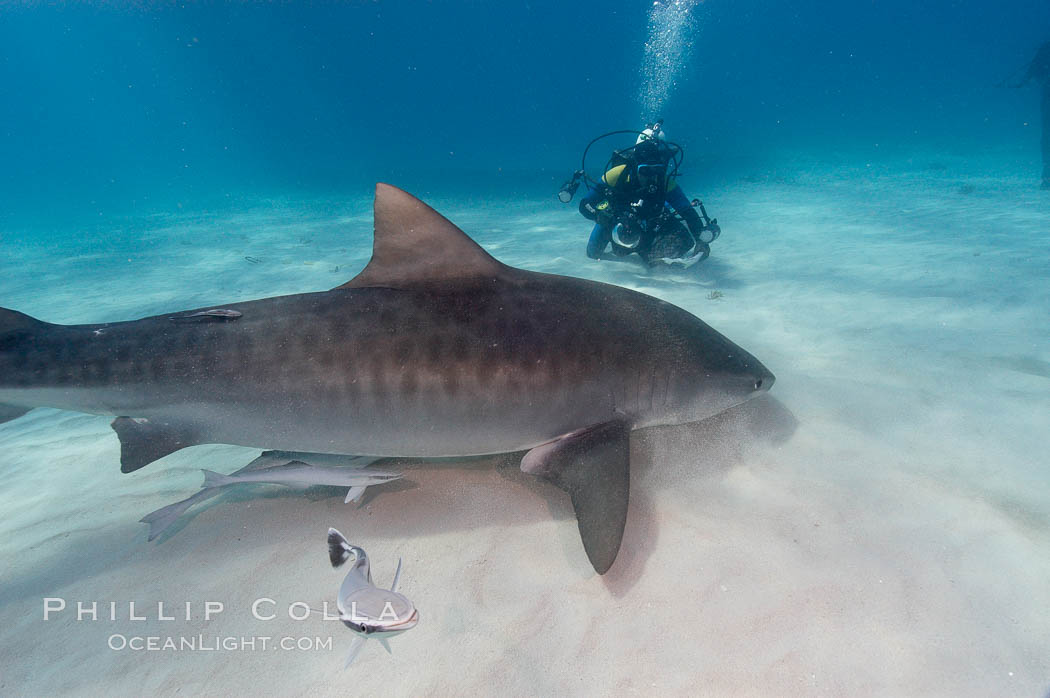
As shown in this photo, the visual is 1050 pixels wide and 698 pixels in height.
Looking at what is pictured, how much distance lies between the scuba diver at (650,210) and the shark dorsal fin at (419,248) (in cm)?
604

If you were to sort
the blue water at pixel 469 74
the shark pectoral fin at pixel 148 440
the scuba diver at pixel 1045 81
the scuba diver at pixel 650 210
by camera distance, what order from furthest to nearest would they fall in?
the blue water at pixel 469 74 → the scuba diver at pixel 1045 81 → the scuba diver at pixel 650 210 → the shark pectoral fin at pixel 148 440

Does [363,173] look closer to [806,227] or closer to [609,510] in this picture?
[806,227]

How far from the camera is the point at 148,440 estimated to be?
283 cm

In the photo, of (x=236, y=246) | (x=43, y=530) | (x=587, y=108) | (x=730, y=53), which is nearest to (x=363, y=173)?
(x=236, y=246)

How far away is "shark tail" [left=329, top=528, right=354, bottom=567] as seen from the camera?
1.89 m

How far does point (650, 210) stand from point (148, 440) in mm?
7704

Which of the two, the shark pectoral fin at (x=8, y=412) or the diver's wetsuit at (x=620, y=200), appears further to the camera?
the diver's wetsuit at (x=620, y=200)

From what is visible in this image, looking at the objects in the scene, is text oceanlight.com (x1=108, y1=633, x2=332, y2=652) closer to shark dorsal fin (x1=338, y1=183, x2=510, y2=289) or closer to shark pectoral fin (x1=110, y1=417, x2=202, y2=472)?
shark pectoral fin (x1=110, y1=417, x2=202, y2=472)

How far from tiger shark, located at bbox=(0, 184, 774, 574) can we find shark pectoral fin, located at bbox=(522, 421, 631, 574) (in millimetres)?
12

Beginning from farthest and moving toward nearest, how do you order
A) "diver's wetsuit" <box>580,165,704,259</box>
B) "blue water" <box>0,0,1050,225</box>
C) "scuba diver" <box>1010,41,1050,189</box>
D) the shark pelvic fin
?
"blue water" <box>0,0,1050,225</box>, "scuba diver" <box>1010,41,1050,189</box>, "diver's wetsuit" <box>580,165,704,259</box>, the shark pelvic fin

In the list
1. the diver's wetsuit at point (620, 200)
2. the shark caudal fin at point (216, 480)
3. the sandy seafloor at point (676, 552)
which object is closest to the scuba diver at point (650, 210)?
the diver's wetsuit at point (620, 200)

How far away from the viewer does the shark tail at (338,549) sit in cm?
189

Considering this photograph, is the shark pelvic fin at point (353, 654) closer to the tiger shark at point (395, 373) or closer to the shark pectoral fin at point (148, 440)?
the tiger shark at point (395, 373)

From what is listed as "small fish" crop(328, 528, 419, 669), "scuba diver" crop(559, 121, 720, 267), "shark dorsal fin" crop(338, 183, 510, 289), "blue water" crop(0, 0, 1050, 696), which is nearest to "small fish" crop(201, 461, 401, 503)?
"blue water" crop(0, 0, 1050, 696)
